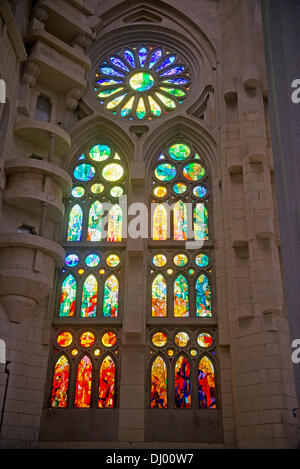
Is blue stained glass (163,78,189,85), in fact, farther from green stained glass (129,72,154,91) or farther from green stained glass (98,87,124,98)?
green stained glass (98,87,124,98)

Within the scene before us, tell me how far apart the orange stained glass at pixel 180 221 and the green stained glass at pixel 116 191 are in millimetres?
1377

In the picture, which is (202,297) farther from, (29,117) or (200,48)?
(200,48)

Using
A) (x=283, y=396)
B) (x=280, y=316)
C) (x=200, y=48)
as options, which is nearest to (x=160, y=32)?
(x=200, y=48)

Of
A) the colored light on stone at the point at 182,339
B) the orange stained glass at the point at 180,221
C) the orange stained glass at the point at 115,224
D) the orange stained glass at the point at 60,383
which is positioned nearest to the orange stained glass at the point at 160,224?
the orange stained glass at the point at 180,221

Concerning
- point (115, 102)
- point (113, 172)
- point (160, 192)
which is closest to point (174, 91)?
point (115, 102)

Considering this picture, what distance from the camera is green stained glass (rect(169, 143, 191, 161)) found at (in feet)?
44.7

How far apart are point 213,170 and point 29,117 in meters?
4.48

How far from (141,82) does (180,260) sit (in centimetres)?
547

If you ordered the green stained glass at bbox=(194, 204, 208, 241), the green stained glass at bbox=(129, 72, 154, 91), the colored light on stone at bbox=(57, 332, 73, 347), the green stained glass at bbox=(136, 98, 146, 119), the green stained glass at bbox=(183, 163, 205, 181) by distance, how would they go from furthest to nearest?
the green stained glass at bbox=(129, 72, 154, 91)
the green stained glass at bbox=(136, 98, 146, 119)
the green stained glass at bbox=(183, 163, 205, 181)
the green stained glass at bbox=(194, 204, 208, 241)
the colored light on stone at bbox=(57, 332, 73, 347)

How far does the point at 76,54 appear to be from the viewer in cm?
1313

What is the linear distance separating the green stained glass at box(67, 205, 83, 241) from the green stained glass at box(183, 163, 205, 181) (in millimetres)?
2753

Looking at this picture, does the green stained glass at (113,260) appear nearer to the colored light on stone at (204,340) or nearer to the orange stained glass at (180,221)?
the orange stained glass at (180,221)

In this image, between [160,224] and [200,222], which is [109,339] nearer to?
[160,224]

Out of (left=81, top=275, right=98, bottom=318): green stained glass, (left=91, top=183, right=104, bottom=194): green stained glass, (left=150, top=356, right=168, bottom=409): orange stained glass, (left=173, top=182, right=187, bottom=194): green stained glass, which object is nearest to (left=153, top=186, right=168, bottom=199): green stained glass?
(left=173, top=182, right=187, bottom=194): green stained glass
